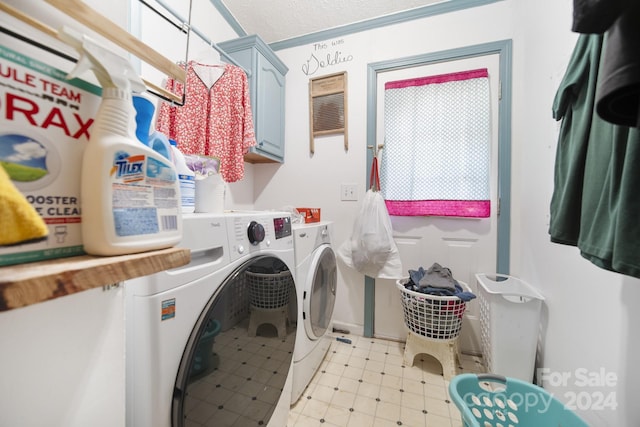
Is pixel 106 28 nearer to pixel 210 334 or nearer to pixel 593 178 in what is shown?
pixel 210 334

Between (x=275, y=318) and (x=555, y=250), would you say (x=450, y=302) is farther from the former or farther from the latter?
(x=275, y=318)

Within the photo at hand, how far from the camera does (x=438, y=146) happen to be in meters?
1.62

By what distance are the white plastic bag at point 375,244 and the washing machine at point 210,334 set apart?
831 millimetres

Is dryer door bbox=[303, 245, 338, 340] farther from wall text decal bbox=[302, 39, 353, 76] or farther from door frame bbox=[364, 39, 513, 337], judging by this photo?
wall text decal bbox=[302, 39, 353, 76]

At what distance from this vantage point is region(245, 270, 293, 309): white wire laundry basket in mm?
737

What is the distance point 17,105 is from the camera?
0.93ft

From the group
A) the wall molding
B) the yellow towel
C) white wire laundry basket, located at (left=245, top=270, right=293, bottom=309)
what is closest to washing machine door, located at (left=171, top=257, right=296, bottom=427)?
white wire laundry basket, located at (left=245, top=270, right=293, bottom=309)

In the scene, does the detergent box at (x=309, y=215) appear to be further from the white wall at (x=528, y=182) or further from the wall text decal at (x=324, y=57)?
the wall text decal at (x=324, y=57)

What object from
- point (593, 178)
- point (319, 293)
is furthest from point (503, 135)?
point (319, 293)

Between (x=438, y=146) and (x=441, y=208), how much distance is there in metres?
0.42

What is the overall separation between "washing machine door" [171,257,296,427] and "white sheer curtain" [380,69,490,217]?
1.18 m

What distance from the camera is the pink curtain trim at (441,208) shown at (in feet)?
5.07

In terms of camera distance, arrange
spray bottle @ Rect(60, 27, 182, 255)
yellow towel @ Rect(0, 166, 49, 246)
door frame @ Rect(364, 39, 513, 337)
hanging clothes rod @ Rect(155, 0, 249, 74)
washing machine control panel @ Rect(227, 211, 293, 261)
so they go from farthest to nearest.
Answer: door frame @ Rect(364, 39, 513, 337) → hanging clothes rod @ Rect(155, 0, 249, 74) → washing machine control panel @ Rect(227, 211, 293, 261) → spray bottle @ Rect(60, 27, 182, 255) → yellow towel @ Rect(0, 166, 49, 246)

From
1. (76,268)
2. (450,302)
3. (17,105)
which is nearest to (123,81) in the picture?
(17,105)
